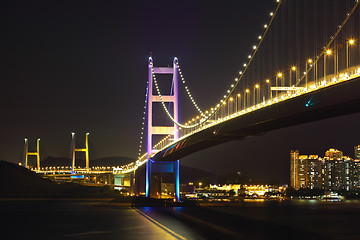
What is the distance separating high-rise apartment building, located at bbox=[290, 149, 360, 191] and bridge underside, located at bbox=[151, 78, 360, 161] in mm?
125140

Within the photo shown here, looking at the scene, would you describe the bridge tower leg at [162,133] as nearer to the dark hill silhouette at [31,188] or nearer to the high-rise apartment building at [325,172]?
the dark hill silhouette at [31,188]

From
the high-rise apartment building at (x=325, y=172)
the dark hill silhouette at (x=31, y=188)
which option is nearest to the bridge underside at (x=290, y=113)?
the dark hill silhouette at (x=31, y=188)

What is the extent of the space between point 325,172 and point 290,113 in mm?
145760

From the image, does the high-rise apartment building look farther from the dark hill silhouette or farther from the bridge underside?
the bridge underside

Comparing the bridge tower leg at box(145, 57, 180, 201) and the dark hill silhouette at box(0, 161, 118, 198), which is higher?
the bridge tower leg at box(145, 57, 180, 201)

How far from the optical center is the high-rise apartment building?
163875 millimetres

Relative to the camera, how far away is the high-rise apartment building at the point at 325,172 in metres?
164

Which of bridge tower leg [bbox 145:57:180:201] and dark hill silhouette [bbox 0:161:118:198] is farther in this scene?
dark hill silhouette [bbox 0:161:118:198]

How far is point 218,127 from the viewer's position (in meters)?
40.2

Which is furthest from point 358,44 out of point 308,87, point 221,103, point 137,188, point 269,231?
point 137,188

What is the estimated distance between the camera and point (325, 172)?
6683 inches

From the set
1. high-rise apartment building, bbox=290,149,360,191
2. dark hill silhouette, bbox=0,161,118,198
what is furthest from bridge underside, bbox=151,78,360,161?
high-rise apartment building, bbox=290,149,360,191

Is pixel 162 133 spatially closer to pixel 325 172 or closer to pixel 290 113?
pixel 290 113

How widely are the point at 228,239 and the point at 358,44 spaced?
27.5ft
